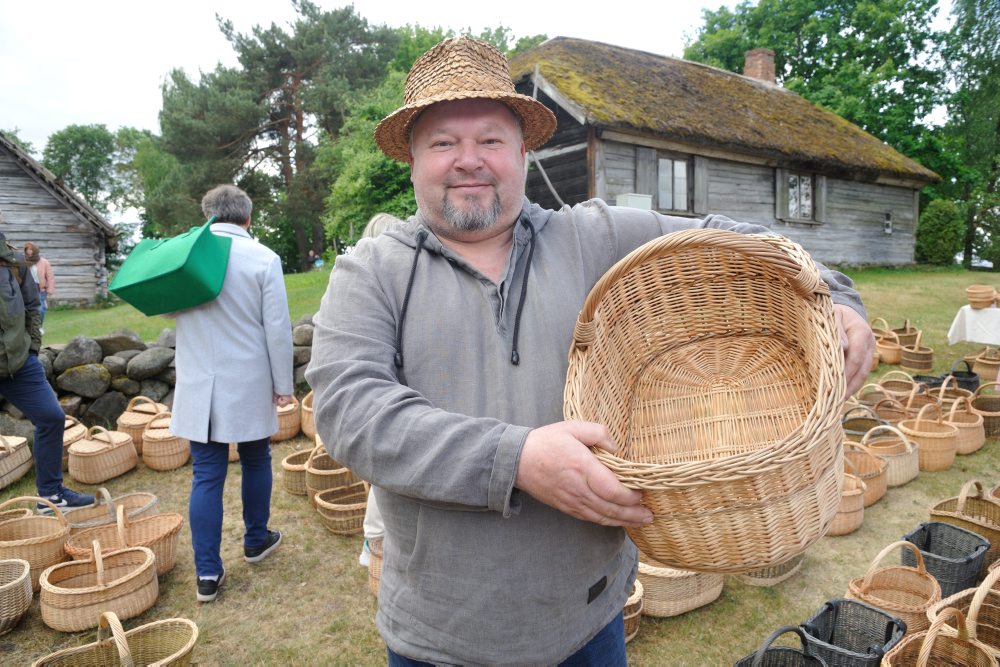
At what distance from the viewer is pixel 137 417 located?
5383 mm

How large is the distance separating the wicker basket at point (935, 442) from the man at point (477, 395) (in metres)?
3.83

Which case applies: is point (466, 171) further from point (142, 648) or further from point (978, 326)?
point (978, 326)

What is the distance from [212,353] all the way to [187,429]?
15.8 inches

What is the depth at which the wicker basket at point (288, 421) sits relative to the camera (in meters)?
5.56

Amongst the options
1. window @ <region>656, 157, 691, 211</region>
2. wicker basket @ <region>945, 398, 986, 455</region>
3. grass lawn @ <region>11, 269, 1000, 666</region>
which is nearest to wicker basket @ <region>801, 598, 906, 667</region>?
grass lawn @ <region>11, 269, 1000, 666</region>

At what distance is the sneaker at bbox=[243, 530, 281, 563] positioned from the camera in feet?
11.7

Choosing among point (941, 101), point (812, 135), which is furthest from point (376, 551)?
point (941, 101)

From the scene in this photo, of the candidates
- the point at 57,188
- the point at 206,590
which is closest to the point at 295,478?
the point at 206,590

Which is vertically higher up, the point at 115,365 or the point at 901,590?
the point at 115,365

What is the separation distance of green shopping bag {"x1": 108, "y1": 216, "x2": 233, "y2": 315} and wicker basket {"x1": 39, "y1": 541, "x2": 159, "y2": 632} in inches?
46.1

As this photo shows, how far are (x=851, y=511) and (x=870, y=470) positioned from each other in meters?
0.57

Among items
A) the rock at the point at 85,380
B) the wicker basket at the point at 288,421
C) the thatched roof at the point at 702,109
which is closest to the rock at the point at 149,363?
the rock at the point at 85,380

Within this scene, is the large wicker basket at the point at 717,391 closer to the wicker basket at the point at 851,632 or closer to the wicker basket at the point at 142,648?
the wicker basket at the point at 851,632

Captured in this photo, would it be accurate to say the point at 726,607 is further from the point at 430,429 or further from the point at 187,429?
the point at 187,429
